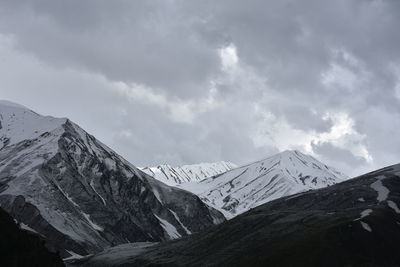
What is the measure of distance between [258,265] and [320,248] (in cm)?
2096

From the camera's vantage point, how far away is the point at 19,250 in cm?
14138

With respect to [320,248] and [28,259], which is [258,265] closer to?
[320,248]

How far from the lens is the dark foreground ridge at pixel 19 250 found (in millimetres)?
133875

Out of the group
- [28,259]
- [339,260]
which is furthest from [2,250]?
[339,260]

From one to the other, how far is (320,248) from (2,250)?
104 metres

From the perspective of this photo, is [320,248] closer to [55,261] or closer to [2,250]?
[55,261]

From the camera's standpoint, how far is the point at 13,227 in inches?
6132

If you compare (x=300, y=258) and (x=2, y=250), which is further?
(x=300, y=258)

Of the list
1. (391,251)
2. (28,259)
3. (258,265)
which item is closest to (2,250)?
(28,259)

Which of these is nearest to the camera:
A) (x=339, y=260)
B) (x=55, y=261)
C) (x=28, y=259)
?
(x=28, y=259)

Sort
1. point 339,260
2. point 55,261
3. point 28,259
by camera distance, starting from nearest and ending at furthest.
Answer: point 28,259, point 55,261, point 339,260

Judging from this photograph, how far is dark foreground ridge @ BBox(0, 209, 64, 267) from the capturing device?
134 m

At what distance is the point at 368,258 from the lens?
19150 centimetres

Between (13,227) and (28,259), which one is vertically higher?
(13,227)
